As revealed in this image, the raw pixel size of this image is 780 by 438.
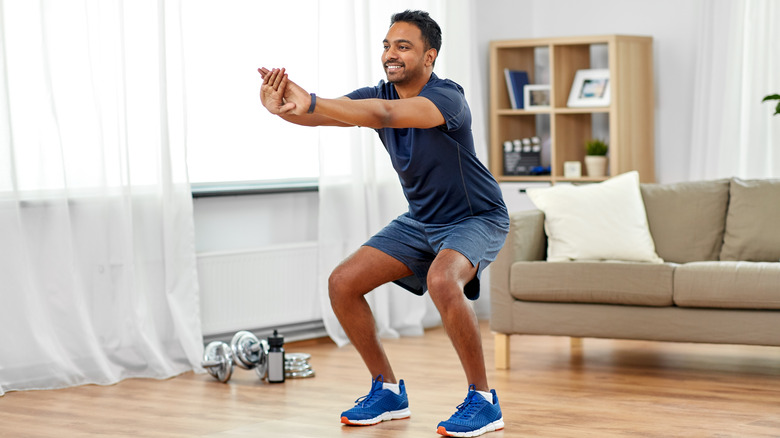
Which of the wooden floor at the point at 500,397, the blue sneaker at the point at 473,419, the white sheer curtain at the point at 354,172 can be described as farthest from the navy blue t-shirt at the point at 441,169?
the white sheer curtain at the point at 354,172

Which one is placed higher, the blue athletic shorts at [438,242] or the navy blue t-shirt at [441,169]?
the navy blue t-shirt at [441,169]

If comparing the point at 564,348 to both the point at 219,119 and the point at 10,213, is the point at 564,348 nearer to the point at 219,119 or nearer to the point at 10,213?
the point at 219,119

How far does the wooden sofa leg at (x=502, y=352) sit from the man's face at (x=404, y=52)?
1484mm

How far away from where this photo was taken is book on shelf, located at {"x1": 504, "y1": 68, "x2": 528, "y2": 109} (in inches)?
234

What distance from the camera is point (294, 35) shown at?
511 cm

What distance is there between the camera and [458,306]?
3053 millimetres

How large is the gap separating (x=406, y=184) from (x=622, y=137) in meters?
2.61

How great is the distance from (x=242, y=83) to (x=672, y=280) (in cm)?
216

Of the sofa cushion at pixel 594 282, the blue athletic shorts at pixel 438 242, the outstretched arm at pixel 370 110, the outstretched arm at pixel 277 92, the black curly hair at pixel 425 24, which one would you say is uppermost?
the black curly hair at pixel 425 24

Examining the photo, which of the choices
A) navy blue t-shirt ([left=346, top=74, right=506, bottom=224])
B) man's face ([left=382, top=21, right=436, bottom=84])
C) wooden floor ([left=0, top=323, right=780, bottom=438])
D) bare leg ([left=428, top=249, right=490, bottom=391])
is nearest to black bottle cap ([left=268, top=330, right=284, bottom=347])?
wooden floor ([left=0, top=323, right=780, bottom=438])

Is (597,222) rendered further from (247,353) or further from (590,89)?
(590,89)

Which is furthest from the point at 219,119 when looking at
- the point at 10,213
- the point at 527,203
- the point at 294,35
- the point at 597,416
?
the point at 597,416

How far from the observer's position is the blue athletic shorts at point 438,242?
10.4 ft

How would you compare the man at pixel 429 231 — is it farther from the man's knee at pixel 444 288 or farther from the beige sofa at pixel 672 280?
the beige sofa at pixel 672 280
